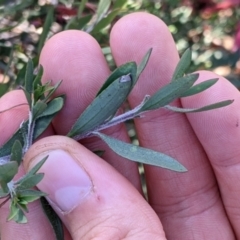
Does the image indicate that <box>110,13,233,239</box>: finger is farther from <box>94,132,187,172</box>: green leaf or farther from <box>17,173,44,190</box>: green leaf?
<box>17,173,44,190</box>: green leaf

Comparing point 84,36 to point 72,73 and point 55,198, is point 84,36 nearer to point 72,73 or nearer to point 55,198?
point 72,73

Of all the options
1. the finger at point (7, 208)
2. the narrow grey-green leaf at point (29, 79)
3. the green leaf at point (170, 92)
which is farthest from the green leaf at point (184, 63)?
the finger at point (7, 208)

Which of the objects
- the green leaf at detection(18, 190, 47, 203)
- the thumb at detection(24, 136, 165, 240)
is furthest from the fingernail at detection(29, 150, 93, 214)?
the green leaf at detection(18, 190, 47, 203)

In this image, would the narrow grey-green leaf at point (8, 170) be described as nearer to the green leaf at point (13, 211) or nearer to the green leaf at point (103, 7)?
the green leaf at point (13, 211)

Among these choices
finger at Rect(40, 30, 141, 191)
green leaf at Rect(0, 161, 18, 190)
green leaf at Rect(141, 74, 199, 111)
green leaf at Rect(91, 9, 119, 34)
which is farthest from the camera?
green leaf at Rect(91, 9, 119, 34)

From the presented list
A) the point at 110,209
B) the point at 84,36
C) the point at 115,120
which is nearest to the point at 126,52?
the point at 84,36
